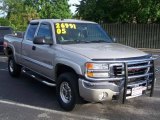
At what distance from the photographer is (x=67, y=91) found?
6.91 metres

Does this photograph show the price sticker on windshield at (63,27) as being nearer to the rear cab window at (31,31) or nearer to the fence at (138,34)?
the rear cab window at (31,31)

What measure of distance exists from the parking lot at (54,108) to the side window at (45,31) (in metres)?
1.46

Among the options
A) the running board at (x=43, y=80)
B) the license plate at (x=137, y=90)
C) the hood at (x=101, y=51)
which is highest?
the hood at (x=101, y=51)

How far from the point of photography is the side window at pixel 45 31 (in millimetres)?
7794

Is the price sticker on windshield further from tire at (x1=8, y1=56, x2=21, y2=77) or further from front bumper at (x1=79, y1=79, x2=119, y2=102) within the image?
tire at (x1=8, y1=56, x2=21, y2=77)

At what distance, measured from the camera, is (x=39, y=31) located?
847cm

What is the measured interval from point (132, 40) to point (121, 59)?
18.7 meters

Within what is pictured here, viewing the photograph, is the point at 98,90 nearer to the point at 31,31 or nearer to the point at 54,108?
the point at 54,108

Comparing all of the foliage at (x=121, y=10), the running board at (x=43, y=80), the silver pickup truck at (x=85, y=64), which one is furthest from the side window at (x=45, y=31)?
the foliage at (x=121, y=10)

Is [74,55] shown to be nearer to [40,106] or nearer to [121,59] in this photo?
[121,59]

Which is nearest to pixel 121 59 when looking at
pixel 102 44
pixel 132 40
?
pixel 102 44

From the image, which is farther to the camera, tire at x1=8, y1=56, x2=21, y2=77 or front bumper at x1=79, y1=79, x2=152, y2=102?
tire at x1=8, y1=56, x2=21, y2=77

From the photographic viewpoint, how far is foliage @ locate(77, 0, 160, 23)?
81.8 ft

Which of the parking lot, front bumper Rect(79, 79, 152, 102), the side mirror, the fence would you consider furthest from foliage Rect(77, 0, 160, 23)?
front bumper Rect(79, 79, 152, 102)
